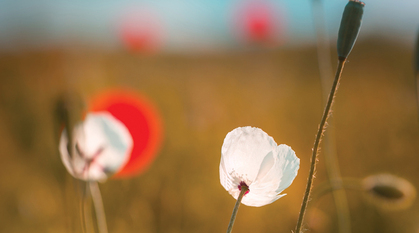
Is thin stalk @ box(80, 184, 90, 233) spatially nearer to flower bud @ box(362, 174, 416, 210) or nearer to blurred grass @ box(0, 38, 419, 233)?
blurred grass @ box(0, 38, 419, 233)

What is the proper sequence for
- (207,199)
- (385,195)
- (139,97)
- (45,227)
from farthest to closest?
(139,97) → (207,199) → (45,227) → (385,195)

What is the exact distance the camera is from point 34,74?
233 centimetres

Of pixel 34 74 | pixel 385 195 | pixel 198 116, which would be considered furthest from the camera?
pixel 34 74

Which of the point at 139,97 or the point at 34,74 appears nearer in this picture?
the point at 139,97

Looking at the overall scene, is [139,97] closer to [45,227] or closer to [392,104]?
[45,227]

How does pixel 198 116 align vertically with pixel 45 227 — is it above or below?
above

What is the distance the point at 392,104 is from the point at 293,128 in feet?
1.84

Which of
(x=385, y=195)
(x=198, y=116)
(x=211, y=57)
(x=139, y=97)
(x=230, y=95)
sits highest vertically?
(x=211, y=57)

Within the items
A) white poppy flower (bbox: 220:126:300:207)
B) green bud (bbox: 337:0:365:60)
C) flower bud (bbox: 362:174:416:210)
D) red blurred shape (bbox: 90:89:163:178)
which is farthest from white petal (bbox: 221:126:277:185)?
red blurred shape (bbox: 90:89:163:178)

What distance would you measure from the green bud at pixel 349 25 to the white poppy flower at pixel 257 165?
11 centimetres

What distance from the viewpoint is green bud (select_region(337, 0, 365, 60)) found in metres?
0.30

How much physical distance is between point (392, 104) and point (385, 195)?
1456 millimetres

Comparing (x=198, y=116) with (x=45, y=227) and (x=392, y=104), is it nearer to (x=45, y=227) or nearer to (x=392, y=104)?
(x=45, y=227)

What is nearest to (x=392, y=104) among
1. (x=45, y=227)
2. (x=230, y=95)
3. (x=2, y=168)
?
(x=230, y=95)
